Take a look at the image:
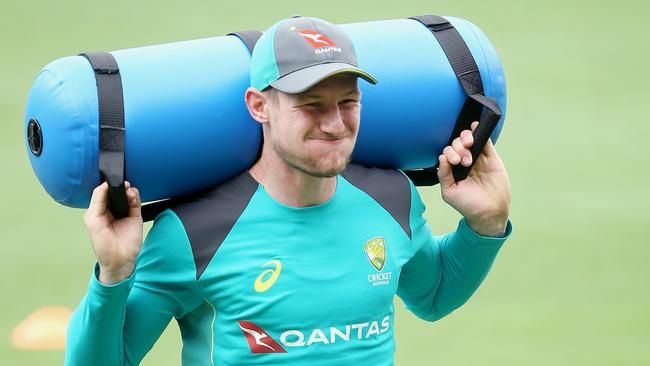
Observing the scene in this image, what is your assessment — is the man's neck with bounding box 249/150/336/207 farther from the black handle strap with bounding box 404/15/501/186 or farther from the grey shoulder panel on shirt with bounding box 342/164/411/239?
the black handle strap with bounding box 404/15/501/186

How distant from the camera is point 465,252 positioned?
3.55 meters

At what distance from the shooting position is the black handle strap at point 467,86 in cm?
329

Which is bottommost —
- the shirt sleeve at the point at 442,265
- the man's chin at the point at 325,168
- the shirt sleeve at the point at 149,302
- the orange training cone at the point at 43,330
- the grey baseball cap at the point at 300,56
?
the orange training cone at the point at 43,330

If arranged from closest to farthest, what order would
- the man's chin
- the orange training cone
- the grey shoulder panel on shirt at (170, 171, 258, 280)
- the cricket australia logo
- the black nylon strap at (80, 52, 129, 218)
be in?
the black nylon strap at (80, 52, 129, 218) < the man's chin < the grey shoulder panel on shirt at (170, 171, 258, 280) < the cricket australia logo < the orange training cone

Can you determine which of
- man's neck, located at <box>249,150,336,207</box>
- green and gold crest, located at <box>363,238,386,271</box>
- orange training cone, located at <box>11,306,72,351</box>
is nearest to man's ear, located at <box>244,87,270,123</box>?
man's neck, located at <box>249,150,336,207</box>

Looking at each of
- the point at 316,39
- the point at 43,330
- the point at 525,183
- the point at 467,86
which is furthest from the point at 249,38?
the point at 525,183

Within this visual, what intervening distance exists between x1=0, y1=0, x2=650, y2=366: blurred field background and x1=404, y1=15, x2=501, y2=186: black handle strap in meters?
2.48

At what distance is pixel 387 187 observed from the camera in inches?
134

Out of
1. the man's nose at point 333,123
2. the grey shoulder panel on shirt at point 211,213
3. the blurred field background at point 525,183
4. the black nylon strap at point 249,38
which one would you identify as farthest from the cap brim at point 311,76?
the blurred field background at point 525,183

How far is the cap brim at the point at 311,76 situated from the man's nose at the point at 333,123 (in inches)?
4.1

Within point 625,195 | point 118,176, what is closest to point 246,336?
point 118,176

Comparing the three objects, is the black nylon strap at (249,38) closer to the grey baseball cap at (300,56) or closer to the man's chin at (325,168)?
the grey baseball cap at (300,56)

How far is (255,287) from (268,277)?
4cm

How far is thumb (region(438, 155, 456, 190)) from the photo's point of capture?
3383 millimetres
